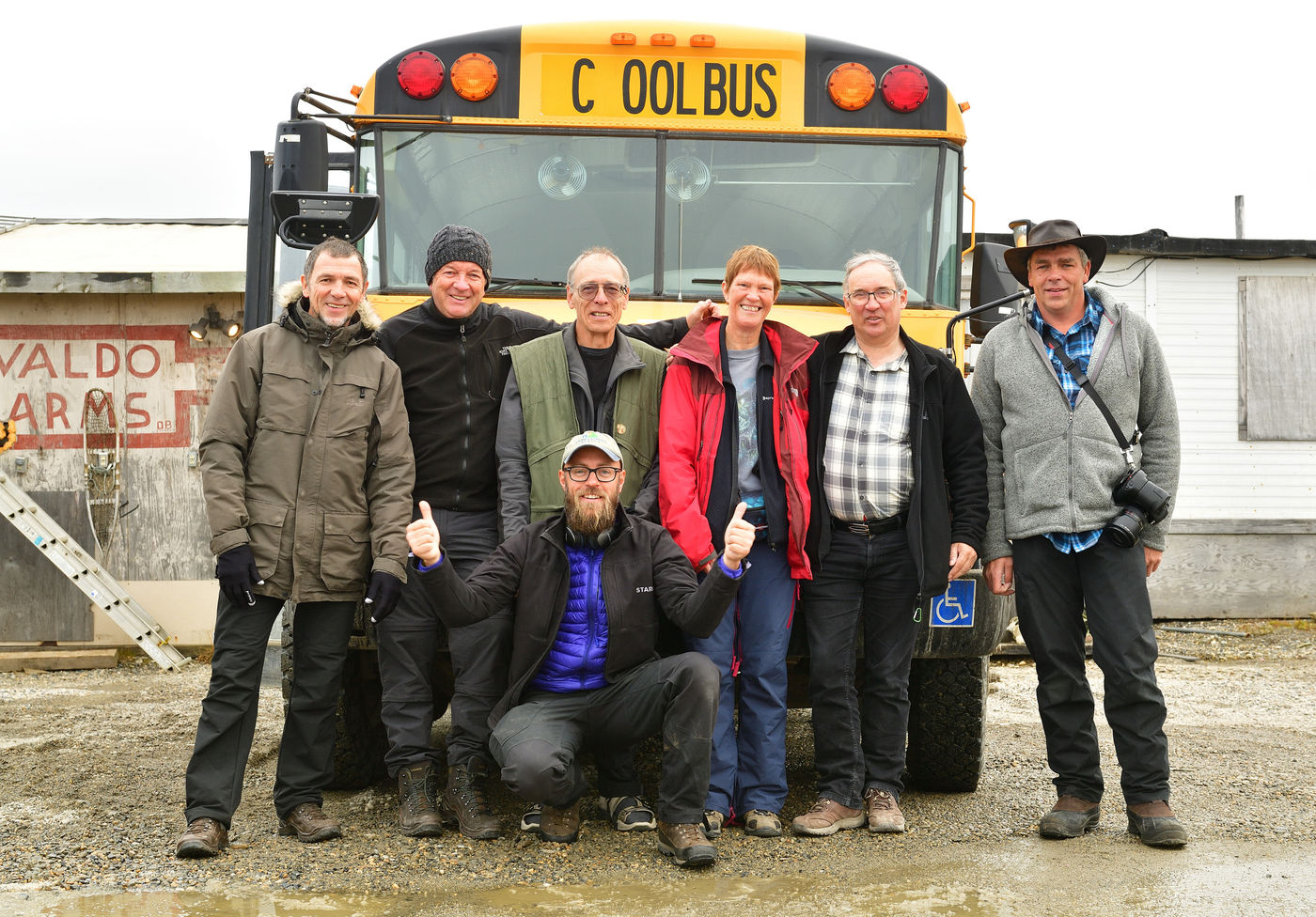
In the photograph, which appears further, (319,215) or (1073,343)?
(319,215)

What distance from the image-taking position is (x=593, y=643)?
4.04 m

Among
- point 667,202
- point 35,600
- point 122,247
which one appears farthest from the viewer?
point 122,247

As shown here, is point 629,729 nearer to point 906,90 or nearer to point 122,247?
point 906,90

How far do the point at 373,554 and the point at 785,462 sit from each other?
1.40 m

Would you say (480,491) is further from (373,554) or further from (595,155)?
(595,155)

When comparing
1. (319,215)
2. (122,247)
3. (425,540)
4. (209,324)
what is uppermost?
(122,247)

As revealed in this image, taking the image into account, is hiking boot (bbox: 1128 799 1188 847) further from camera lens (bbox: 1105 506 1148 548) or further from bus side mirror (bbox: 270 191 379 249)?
bus side mirror (bbox: 270 191 379 249)

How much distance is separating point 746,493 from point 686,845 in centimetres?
115

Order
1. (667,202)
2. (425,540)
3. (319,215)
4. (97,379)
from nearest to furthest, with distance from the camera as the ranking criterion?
(425,540), (319,215), (667,202), (97,379)

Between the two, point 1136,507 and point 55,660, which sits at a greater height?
point 1136,507

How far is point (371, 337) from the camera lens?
163 inches

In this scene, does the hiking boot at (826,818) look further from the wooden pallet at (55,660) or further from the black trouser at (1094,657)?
the wooden pallet at (55,660)

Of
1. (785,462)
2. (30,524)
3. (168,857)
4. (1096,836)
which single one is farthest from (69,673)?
(1096,836)

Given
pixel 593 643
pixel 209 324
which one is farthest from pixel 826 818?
pixel 209 324
